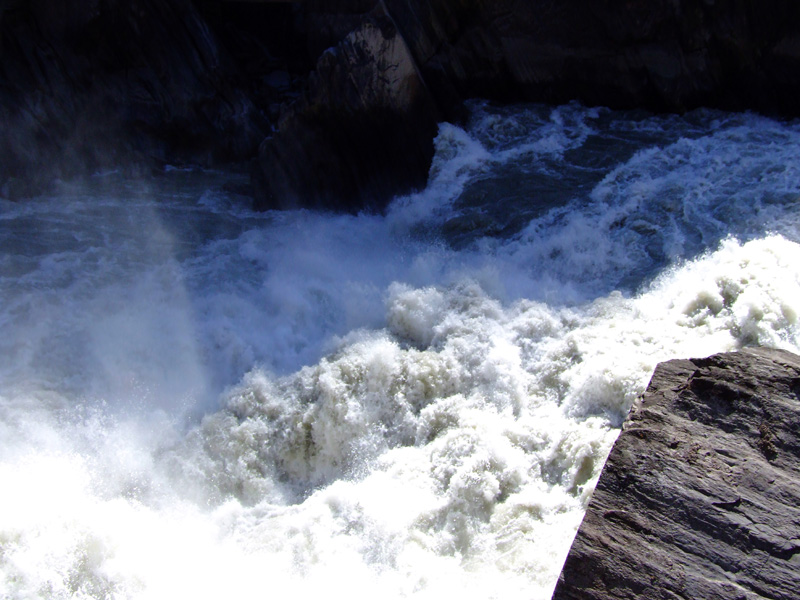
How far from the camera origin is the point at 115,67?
864cm

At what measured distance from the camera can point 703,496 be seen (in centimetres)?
336

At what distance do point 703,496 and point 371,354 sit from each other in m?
2.85

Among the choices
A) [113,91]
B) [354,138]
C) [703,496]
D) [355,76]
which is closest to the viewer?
[703,496]

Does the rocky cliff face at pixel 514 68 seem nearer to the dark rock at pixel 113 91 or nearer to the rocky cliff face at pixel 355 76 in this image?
the rocky cliff face at pixel 355 76

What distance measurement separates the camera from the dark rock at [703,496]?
313 cm

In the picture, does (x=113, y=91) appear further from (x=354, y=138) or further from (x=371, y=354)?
(x=371, y=354)

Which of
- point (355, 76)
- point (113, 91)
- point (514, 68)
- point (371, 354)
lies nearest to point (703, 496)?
point (371, 354)

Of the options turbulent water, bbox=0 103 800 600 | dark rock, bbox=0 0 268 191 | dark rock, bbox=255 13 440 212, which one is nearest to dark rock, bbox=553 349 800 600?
turbulent water, bbox=0 103 800 600

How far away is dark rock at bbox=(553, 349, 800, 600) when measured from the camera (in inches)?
123

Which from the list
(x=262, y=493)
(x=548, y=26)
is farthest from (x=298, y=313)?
(x=548, y=26)

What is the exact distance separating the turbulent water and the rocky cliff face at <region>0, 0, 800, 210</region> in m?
0.45

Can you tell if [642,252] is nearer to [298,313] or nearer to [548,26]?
[298,313]

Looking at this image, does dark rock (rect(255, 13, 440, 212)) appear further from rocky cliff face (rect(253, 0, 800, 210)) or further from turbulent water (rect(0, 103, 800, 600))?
turbulent water (rect(0, 103, 800, 600))

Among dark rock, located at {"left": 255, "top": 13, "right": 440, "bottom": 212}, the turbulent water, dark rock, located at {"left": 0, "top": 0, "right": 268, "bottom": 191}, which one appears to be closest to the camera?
the turbulent water
